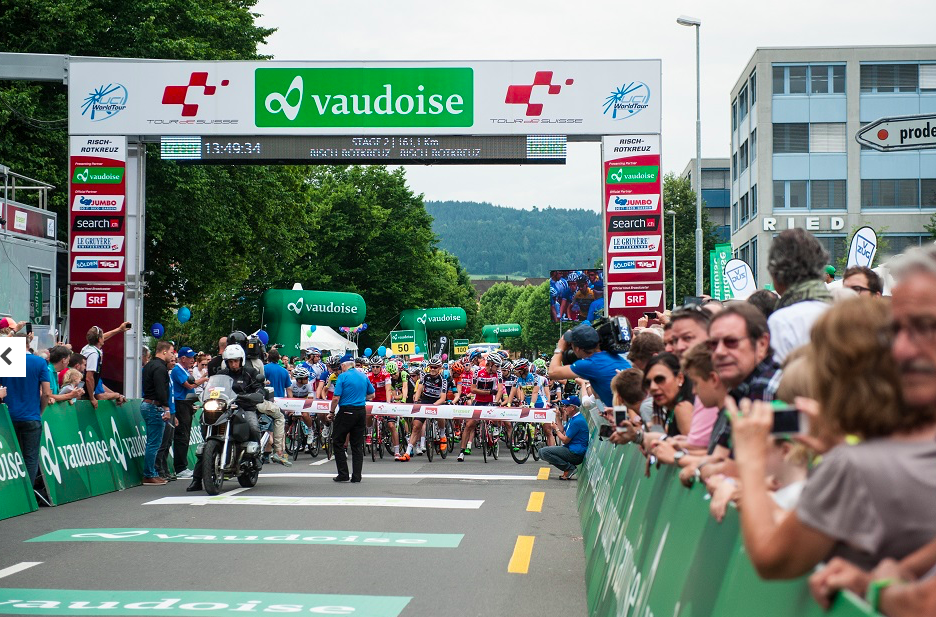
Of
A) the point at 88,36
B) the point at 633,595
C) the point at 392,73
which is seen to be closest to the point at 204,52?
the point at 88,36

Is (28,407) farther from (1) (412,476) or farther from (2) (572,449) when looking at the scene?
(2) (572,449)

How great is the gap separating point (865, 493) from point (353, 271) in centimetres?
6001

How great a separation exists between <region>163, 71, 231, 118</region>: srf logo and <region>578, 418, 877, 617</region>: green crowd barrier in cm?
1648

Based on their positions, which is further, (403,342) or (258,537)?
(403,342)

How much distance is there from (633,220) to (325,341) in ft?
80.1

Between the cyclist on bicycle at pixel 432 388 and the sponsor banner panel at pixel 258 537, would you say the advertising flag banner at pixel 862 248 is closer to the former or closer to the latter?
the sponsor banner panel at pixel 258 537

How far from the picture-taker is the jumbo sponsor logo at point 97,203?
22.1m

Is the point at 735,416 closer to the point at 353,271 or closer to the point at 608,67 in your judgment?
the point at 608,67

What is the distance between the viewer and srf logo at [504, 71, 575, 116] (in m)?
21.8

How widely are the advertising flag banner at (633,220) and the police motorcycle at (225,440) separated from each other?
9.02m

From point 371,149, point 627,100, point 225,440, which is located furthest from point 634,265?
point 225,440

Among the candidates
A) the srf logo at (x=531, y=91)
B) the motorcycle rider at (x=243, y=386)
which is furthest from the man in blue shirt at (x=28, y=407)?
the srf logo at (x=531, y=91)

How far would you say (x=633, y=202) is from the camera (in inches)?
856

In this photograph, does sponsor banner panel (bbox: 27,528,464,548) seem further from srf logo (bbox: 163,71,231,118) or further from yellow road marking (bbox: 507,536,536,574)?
srf logo (bbox: 163,71,231,118)
